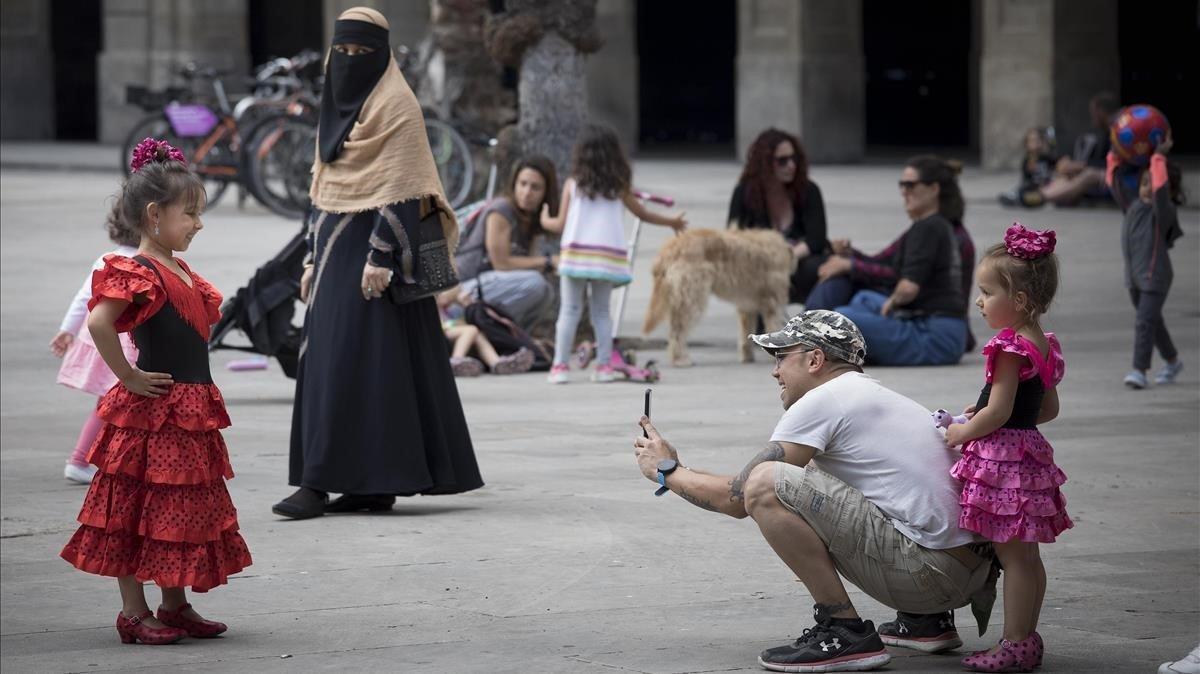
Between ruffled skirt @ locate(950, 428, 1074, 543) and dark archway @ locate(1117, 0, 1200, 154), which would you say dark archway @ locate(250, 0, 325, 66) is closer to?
dark archway @ locate(1117, 0, 1200, 154)

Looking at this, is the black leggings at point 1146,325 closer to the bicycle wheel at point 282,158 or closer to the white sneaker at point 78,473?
the white sneaker at point 78,473

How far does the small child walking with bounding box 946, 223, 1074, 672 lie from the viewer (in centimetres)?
538

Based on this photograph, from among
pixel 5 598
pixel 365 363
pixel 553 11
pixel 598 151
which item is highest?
pixel 553 11

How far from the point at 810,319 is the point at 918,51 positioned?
105 feet

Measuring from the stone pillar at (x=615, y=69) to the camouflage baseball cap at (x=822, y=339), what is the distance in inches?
1013

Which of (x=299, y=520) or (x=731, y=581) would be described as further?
(x=299, y=520)

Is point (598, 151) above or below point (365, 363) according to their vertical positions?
above

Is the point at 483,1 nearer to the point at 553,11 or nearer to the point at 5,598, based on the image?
the point at 553,11

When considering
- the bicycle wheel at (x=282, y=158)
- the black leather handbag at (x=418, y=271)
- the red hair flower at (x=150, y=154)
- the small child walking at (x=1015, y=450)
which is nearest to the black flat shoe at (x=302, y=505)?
the black leather handbag at (x=418, y=271)

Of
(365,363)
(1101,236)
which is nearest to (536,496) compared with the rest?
(365,363)

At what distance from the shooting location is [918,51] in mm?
36719

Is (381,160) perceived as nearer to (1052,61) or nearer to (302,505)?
(302,505)

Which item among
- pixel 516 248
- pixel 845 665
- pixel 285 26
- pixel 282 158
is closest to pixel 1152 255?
pixel 516 248

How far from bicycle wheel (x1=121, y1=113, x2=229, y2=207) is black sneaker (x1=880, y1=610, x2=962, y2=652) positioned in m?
16.5
